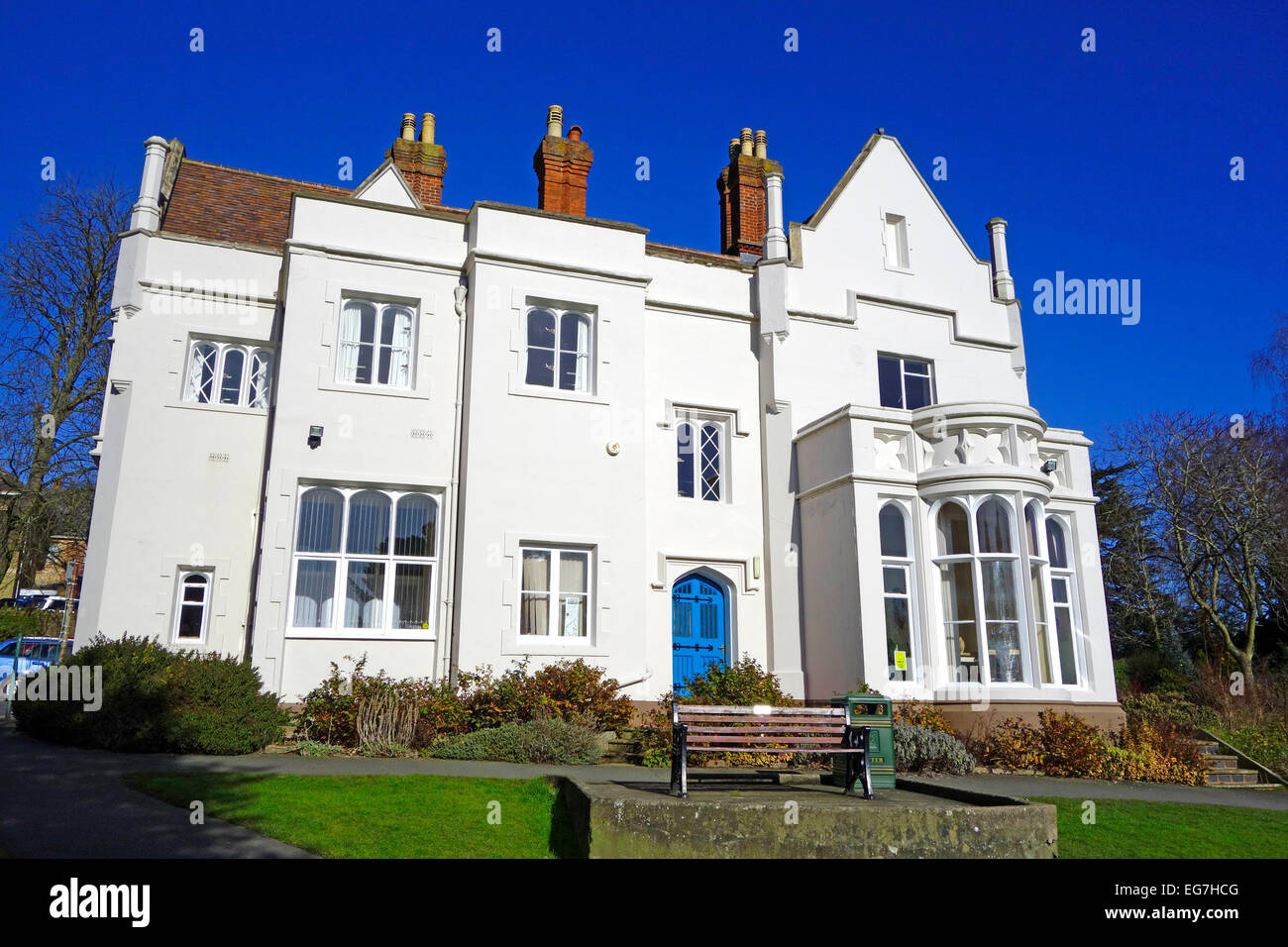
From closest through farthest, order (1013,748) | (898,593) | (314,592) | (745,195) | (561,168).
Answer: (1013,748)
(314,592)
(898,593)
(561,168)
(745,195)

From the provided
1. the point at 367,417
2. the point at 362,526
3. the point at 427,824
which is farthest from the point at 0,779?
the point at 367,417

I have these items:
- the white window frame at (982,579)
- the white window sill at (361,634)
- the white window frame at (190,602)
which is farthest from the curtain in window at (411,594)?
the white window frame at (982,579)

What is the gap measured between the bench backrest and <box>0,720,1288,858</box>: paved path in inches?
56.8

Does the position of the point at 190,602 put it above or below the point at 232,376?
below

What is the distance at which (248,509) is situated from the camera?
1509cm

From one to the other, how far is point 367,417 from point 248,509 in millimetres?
2440

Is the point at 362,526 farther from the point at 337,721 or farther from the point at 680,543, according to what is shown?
the point at 680,543

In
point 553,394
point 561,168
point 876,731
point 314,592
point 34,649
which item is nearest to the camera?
point 876,731

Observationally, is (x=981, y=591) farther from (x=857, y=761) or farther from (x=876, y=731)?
(x=857, y=761)

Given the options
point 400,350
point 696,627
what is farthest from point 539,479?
point 696,627

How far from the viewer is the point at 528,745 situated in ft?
39.6

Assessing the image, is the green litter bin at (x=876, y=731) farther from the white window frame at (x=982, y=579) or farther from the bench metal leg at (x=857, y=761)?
the white window frame at (x=982, y=579)

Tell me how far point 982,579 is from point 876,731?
5.45 meters
